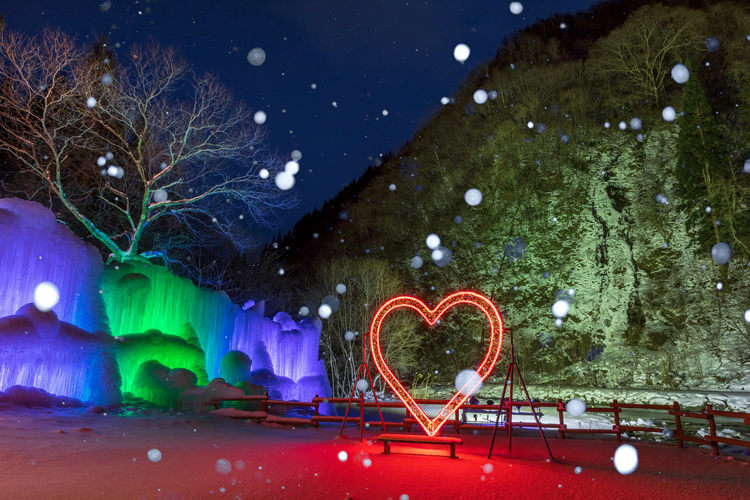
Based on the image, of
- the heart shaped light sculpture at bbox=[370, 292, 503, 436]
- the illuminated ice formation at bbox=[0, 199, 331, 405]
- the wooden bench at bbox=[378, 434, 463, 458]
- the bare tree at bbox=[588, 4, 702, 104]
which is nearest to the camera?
the wooden bench at bbox=[378, 434, 463, 458]

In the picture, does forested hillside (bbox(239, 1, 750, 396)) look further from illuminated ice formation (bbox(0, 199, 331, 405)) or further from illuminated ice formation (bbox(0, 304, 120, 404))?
illuminated ice formation (bbox(0, 304, 120, 404))

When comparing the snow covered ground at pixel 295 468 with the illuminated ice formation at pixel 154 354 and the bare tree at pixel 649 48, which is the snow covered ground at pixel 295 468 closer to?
the illuminated ice formation at pixel 154 354

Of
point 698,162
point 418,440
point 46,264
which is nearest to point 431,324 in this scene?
point 418,440

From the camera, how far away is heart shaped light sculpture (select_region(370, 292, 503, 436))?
28.9 ft

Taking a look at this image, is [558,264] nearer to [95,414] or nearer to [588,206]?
[588,206]

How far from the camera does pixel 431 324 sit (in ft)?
28.4

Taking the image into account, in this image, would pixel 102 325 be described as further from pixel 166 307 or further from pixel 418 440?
pixel 418 440

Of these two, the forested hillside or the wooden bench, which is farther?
the forested hillside

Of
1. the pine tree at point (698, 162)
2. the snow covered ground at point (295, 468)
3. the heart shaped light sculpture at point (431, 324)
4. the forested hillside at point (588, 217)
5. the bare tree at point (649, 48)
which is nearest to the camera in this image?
the snow covered ground at point (295, 468)

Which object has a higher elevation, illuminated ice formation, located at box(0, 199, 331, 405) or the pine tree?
the pine tree

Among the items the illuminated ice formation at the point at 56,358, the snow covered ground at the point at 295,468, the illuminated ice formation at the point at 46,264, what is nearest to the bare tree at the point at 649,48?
the snow covered ground at the point at 295,468

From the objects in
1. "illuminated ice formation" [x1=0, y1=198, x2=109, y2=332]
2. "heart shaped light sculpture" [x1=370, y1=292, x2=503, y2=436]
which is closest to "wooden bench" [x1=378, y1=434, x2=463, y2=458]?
"heart shaped light sculpture" [x1=370, y1=292, x2=503, y2=436]

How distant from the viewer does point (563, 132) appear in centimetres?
3844

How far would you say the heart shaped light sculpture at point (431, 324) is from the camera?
880 centimetres
